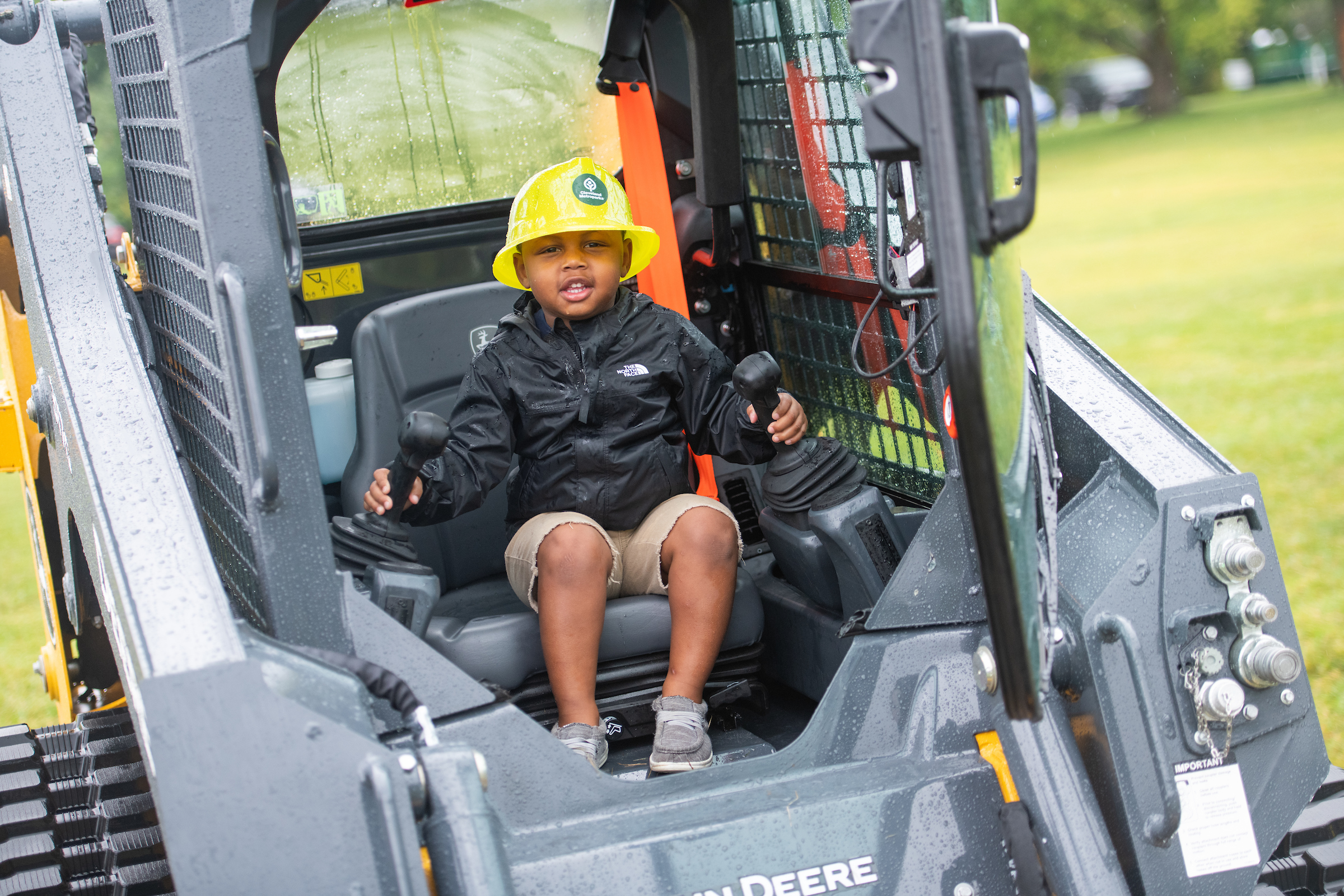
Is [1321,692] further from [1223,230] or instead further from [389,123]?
[1223,230]

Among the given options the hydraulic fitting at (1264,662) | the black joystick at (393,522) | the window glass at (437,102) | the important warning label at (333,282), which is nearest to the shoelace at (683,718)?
the black joystick at (393,522)

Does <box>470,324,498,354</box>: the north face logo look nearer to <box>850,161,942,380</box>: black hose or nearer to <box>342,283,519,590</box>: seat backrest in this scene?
<box>342,283,519,590</box>: seat backrest

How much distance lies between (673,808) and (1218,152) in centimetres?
2239

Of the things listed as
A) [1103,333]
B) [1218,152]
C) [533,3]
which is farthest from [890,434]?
[1218,152]

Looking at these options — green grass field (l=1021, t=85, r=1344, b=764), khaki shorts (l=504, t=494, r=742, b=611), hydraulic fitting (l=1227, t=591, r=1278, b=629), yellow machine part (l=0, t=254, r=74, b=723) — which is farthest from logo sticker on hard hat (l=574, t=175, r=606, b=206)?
green grass field (l=1021, t=85, r=1344, b=764)

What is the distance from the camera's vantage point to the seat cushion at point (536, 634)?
2551 millimetres

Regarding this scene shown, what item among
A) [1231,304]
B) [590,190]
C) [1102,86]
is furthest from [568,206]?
[1102,86]

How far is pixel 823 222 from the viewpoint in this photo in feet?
9.47

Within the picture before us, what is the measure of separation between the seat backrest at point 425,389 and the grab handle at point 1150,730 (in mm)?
1453

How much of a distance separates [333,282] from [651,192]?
0.77m

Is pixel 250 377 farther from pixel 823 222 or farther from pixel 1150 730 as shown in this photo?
pixel 823 222

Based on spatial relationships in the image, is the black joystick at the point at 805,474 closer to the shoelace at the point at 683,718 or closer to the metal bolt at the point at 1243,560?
the shoelace at the point at 683,718

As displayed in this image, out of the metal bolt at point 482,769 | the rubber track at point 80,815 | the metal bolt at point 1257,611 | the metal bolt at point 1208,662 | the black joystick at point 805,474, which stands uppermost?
the black joystick at point 805,474

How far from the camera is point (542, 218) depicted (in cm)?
272
